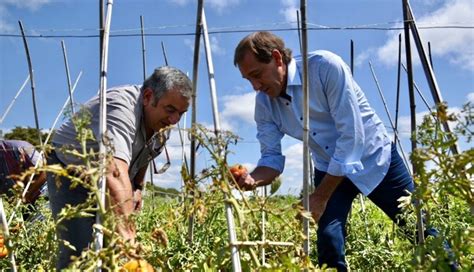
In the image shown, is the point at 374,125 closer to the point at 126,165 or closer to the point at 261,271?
the point at 126,165

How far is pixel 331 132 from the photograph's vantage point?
6.59 ft

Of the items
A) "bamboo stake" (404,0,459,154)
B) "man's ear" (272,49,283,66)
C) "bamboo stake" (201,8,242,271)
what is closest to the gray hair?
"man's ear" (272,49,283,66)

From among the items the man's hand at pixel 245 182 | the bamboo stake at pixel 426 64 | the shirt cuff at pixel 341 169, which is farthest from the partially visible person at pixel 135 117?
the bamboo stake at pixel 426 64

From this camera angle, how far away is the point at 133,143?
6.56ft

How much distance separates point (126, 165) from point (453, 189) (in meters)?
1.09

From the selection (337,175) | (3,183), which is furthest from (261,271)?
(3,183)

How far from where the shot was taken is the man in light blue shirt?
1820 mm

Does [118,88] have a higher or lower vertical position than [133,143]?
higher

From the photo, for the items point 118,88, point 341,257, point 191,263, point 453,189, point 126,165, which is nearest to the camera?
point 453,189

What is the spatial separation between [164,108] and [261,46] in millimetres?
418

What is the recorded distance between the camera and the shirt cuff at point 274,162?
7.22 ft

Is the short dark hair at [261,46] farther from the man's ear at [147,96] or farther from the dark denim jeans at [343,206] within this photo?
the dark denim jeans at [343,206]

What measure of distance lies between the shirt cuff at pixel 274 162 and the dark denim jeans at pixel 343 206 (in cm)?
28

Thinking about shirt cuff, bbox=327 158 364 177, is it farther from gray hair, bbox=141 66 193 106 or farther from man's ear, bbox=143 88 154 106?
man's ear, bbox=143 88 154 106
